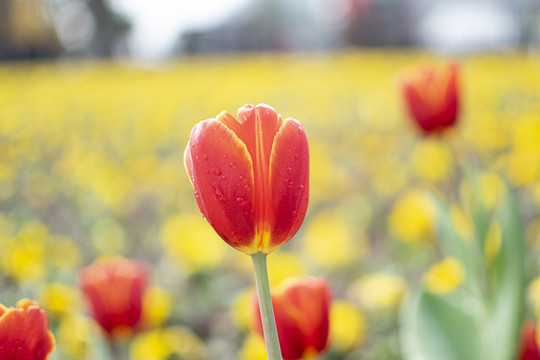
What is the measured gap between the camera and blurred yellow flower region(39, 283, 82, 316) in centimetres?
123

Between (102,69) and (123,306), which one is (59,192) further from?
(102,69)

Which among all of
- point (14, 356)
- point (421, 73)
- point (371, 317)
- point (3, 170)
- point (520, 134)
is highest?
point (421, 73)

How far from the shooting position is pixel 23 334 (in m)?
0.58

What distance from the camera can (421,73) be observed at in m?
1.42

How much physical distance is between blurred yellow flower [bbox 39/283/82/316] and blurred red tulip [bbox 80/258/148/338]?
19 cm

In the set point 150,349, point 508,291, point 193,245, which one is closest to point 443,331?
point 508,291

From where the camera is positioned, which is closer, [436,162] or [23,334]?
[23,334]

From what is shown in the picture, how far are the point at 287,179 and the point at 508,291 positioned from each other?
0.63 m

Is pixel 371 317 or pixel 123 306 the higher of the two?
pixel 123 306

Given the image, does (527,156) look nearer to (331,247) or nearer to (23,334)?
(331,247)

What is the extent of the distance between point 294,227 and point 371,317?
49.9 inches

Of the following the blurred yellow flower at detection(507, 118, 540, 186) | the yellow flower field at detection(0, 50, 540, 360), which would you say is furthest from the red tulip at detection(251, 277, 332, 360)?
the blurred yellow flower at detection(507, 118, 540, 186)

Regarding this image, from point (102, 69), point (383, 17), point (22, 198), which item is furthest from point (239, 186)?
point (383, 17)

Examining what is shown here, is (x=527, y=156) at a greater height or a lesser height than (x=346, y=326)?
greater
